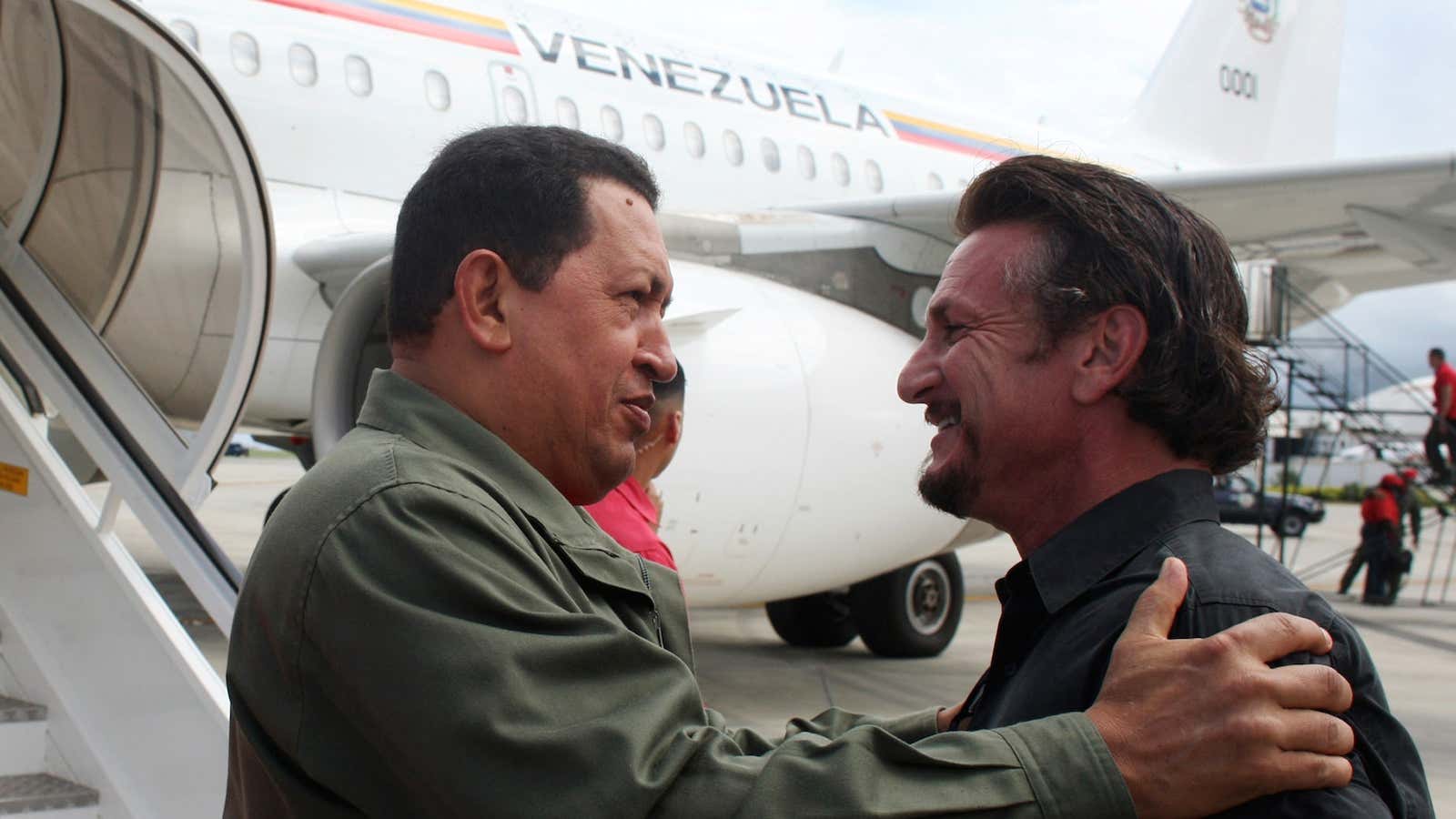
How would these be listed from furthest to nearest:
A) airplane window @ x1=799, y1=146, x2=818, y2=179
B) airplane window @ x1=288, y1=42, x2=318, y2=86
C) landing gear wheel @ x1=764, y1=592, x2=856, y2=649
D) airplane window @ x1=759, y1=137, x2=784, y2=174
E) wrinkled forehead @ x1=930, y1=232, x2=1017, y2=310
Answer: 1. landing gear wheel @ x1=764, y1=592, x2=856, y2=649
2. airplane window @ x1=799, y1=146, x2=818, y2=179
3. airplane window @ x1=759, y1=137, x2=784, y2=174
4. airplane window @ x1=288, y1=42, x2=318, y2=86
5. wrinkled forehead @ x1=930, y1=232, x2=1017, y2=310

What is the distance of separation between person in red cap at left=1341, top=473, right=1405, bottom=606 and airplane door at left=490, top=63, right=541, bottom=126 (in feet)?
29.5

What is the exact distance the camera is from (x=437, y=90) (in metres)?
6.86

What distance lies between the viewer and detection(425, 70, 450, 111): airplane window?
6.83m

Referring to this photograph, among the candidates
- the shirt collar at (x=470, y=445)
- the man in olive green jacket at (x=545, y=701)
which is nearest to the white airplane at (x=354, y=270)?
the shirt collar at (x=470, y=445)

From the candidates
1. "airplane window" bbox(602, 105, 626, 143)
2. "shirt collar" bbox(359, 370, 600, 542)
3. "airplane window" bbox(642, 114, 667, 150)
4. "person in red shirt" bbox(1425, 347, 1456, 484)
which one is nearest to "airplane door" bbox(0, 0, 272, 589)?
"shirt collar" bbox(359, 370, 600, 542)

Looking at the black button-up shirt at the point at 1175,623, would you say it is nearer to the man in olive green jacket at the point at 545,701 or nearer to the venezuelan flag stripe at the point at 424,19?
the man in olive green jacket at the point at 545,701

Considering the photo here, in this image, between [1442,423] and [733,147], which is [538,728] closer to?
[733,147]

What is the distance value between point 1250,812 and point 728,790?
0.45 meters

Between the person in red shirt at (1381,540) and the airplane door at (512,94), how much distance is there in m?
8.98

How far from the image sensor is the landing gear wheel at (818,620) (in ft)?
28.3

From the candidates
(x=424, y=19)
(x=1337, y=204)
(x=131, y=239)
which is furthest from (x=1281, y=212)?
(x=131, y=239)

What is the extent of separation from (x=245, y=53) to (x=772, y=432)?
10.4 ft

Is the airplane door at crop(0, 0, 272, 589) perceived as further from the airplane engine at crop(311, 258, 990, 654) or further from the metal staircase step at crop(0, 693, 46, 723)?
the airplane engine at crop(311, 258, 990, 654)

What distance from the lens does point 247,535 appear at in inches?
543
